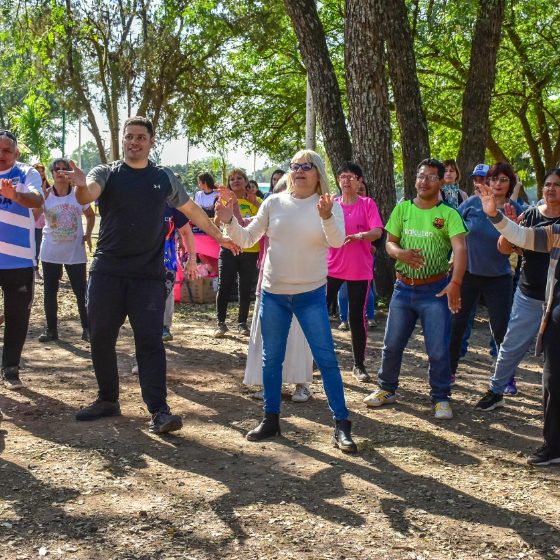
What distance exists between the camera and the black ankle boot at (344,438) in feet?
18.9

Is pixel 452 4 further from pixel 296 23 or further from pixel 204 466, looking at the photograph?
pixel 204 466

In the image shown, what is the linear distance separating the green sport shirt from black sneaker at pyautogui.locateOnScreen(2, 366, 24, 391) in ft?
11.1

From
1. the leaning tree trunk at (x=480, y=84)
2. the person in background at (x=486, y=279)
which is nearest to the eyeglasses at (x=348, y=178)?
the person in background at (x=486, y=279)

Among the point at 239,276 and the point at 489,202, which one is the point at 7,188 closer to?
the point at 489,202

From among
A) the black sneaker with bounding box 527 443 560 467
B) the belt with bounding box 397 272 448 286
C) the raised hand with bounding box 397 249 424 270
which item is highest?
the raised hand with bounding box 397 249 424 270

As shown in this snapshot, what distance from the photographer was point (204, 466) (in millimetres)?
5398

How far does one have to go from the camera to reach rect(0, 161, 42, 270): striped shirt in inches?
262

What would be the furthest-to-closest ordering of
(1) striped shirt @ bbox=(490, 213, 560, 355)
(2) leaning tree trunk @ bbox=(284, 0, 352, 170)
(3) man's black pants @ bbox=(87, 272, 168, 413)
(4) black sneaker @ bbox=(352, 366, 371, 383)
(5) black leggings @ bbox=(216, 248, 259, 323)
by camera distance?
1. (2) leaning tree trunk @ bbox=(284, 0, 352, 170)
2. (5) black leggings @ bbox=(216, 248, 259, 323)
3. (4) black sneaker @ bbox=(352, 366, 371, 383)
4. (3) man's black pants @ bbox=(87, 272, 168, 413)
5. (1) striped shirt @ bbox=(490, 213, 560, 355)

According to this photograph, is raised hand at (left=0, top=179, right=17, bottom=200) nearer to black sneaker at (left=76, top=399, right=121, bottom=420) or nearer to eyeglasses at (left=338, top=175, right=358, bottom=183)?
black sneaker at (left=76, top=399, right=121, bottom=420)

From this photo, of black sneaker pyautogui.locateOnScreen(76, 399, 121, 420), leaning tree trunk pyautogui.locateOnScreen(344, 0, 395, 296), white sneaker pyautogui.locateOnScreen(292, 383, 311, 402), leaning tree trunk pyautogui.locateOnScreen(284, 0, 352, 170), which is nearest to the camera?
black sneaker pyautogui.locateOnScreen(76, 399, 121, 420)

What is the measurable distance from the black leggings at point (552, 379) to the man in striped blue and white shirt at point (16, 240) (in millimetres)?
3848

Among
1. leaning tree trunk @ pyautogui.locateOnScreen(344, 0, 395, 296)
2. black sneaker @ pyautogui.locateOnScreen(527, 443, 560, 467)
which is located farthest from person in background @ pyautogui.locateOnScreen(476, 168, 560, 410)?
leaning tree trunk @ pyautogui.locateOnScreen(344, 0, 395, 296)

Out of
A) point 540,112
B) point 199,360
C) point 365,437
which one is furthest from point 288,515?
point 540,112

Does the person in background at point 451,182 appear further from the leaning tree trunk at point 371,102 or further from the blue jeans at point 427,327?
the blue jeans at point 427,327
